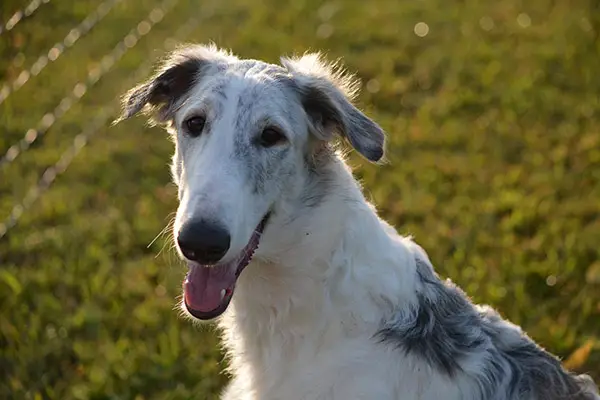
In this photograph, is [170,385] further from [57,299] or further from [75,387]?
[57,299]

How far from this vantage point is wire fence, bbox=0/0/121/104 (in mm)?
7027

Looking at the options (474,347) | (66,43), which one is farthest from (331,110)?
(66,43)

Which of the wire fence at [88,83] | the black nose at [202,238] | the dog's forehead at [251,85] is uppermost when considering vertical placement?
the dog's forehead at [251,85]

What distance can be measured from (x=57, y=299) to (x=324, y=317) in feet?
8.97

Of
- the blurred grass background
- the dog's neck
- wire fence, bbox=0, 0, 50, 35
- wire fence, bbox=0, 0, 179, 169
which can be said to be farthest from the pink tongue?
wire fence, bbox=0, 0, 179, 169

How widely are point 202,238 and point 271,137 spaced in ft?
2.17

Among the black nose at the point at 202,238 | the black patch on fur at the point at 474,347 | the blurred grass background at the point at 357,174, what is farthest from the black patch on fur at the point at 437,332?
the blurred grass background at the point at 357,174

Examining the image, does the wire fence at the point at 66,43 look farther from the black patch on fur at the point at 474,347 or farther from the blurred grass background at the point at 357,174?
the black patch on fur at the point at 474,347

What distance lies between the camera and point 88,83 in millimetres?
8961

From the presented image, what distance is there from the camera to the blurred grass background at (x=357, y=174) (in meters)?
5.53

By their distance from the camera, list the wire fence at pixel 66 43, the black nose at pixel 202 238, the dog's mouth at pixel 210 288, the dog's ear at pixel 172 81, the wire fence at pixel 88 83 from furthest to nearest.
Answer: the wire fence at pixel 88 83
the wire fence at pixel 66 43
the dog's ear at pixel 172 81
the dog's mouth at pixel 210 288
the black nose at pixel 202 238

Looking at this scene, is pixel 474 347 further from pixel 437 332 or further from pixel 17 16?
pixel 17 16

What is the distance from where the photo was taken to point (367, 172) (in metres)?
7.63

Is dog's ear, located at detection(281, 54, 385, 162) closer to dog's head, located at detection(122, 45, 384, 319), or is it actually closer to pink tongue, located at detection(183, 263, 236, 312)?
dog's head, located at detection(122, 45, 384, 319)
